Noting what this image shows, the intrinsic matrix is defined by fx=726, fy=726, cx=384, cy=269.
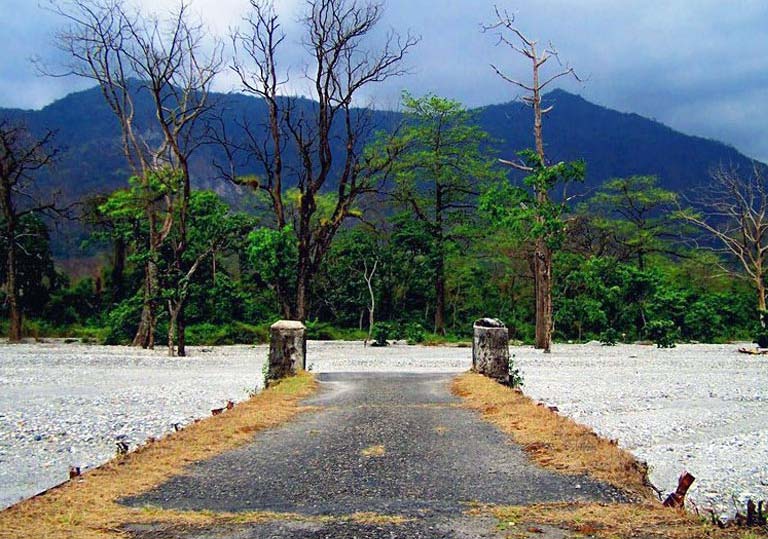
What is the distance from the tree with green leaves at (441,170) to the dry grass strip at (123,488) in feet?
90.6

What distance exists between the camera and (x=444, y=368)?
1816 centimetres

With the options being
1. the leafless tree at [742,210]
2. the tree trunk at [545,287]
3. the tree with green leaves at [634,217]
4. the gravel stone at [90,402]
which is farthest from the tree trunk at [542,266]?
the tree with green leaves at [634,217]

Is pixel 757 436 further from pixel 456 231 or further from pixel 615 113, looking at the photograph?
pixel 615 113

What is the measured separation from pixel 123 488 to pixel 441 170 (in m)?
31.2

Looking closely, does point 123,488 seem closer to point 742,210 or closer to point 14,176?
point 14,176

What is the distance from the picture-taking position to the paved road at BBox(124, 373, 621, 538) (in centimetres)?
400

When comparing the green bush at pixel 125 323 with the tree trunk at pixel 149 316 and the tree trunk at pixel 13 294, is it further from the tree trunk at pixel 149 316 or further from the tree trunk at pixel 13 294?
A: the tree trunk at pixel 13 294

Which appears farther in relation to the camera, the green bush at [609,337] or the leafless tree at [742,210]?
the leafless tree at [742,210]

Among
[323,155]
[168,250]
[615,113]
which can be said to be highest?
[615,113]

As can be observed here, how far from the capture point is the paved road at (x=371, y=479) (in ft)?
13.1

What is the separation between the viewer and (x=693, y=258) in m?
40.0

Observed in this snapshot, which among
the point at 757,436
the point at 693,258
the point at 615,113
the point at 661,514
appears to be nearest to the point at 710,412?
the point at 757,436

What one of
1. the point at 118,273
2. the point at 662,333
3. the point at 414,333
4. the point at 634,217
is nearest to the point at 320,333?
the point at 414,333

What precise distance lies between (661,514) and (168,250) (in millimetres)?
26816
